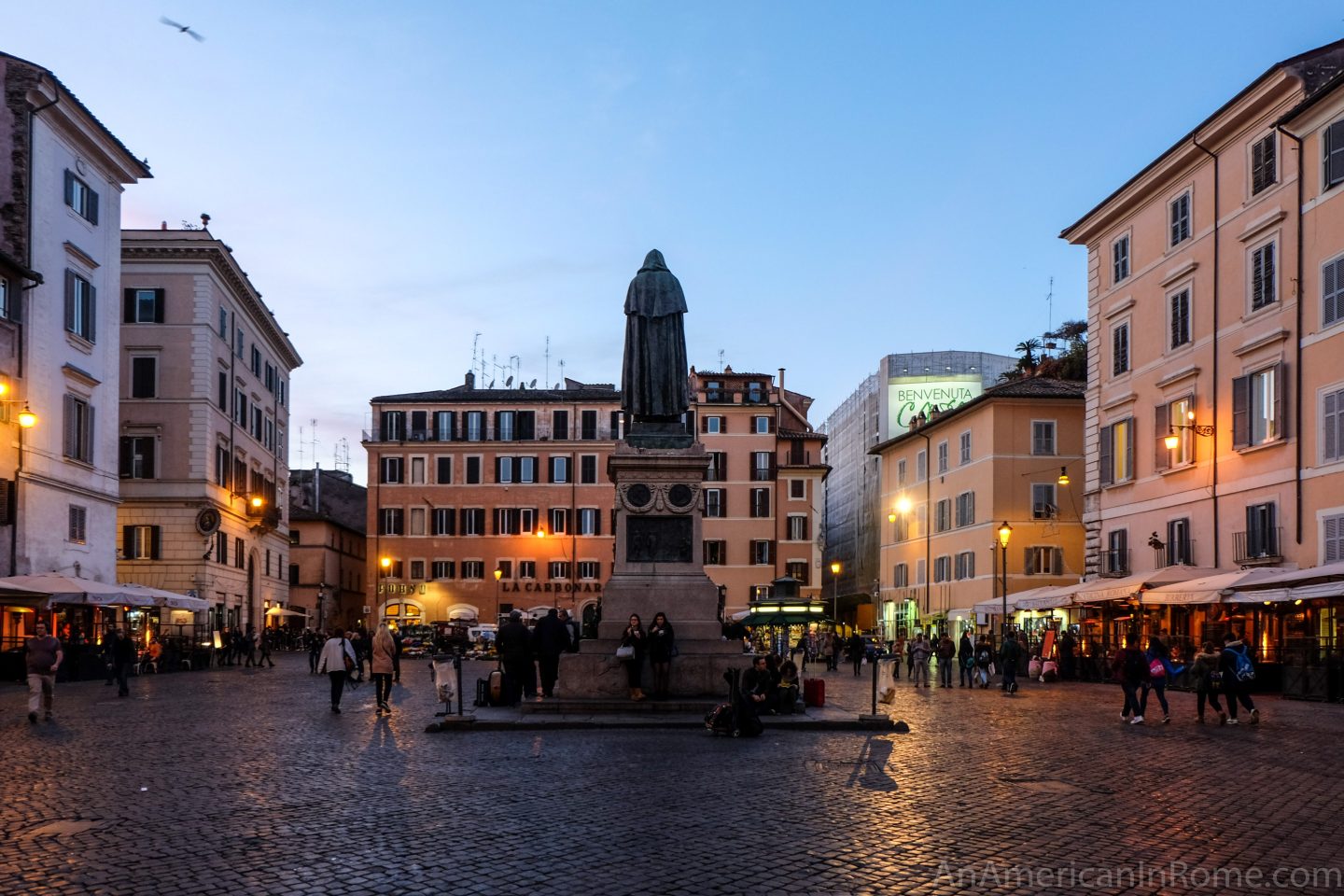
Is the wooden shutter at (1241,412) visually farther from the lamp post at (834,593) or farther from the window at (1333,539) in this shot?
the lamp post at (834,593)

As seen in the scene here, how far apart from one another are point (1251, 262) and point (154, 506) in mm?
40605

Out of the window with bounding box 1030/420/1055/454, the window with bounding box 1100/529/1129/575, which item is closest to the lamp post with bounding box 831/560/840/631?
the window with bounding box 1030/420/1055/454

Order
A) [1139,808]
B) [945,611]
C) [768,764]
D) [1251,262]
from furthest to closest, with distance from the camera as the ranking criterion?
[945,611]
[1251,262]
[768,764]
[1139,808]

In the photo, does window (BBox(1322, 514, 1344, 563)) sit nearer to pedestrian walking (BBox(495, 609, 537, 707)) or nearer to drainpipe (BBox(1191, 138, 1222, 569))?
drainpipe (BBox(1191, 138, 1222, 569))

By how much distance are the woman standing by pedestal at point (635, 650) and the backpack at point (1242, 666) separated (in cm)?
924

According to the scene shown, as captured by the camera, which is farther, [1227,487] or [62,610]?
[62,610]

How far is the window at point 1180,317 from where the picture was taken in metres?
37.0

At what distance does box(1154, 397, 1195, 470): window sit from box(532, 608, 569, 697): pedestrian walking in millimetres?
20583

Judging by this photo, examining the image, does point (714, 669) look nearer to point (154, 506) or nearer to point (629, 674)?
point (629, 674)

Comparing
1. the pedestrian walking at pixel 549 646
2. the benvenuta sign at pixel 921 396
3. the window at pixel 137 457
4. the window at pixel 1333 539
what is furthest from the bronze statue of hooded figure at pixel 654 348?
the benvenuta sign at pixel 921 396

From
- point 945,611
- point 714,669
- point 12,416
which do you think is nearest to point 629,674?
point 714,669

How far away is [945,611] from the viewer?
198 feet

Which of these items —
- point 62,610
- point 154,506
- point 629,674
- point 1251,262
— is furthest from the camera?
point 154,506

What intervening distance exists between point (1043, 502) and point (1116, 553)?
44.9 feet
